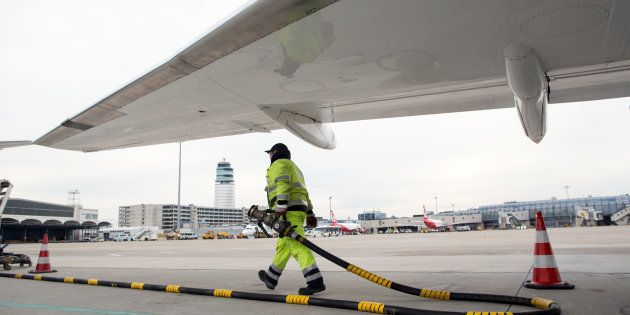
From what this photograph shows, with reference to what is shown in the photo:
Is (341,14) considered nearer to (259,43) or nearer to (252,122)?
(259,43)

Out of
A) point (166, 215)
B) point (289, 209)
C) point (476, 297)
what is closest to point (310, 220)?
point (289, 209)

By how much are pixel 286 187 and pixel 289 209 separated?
0.33 meters

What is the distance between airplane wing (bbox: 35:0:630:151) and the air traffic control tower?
173m

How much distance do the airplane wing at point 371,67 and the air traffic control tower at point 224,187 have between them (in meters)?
173

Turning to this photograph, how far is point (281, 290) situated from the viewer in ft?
17.3

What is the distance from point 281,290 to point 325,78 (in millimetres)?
2791

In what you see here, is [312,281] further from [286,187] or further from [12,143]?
[12,143]

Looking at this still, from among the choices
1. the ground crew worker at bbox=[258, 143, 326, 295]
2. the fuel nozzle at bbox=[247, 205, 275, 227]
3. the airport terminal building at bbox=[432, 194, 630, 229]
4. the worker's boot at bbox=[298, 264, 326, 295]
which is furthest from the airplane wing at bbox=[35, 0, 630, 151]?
the airport terminal building at bbox=[432, 194, 630, 229]

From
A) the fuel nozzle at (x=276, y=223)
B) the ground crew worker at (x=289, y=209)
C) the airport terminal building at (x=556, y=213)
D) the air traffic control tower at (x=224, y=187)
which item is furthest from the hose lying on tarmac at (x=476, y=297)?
the air traffic control tower at (x=224, y=187)

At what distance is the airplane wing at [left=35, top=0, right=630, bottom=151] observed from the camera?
3.01 m

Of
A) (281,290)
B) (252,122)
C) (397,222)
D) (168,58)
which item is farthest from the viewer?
(397,222)

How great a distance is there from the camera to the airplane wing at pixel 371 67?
301cm

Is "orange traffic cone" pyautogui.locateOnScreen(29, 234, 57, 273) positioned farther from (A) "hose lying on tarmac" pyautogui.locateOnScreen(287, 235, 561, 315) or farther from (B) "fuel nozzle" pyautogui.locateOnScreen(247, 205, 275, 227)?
(A) "hose lying on tarmac" pyautogui.locateOnScreen(287, 235, 561, 315)

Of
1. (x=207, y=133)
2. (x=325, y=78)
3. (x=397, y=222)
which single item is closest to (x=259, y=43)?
(x=325, y=78)
